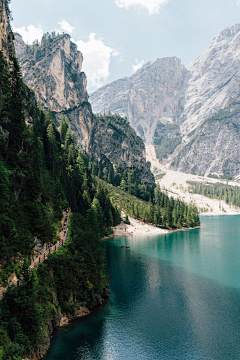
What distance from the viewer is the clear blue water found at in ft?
125

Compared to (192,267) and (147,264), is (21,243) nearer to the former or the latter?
(147,264)

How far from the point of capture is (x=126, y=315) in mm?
48875

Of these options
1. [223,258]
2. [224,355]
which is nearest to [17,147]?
[224,355]

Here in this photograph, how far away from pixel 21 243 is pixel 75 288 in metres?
14.4

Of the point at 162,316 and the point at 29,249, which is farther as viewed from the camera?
the point at 162,316

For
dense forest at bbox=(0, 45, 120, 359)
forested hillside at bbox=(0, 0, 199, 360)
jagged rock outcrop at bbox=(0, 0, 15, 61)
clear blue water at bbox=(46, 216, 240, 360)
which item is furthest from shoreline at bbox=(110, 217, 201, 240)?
jagged rock outcrop at bbox=(0, 0, 15, 61)

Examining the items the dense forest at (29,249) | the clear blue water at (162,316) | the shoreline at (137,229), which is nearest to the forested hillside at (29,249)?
the dense forest at (29,249)

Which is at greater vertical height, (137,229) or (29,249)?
(29,249)

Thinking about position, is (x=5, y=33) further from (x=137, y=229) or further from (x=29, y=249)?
(x=137, y=229)

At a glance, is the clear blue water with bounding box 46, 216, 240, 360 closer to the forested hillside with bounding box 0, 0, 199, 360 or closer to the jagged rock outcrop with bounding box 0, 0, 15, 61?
the forested hillside with bounding box 0, 0, 199, 360

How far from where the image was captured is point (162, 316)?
4875 cm

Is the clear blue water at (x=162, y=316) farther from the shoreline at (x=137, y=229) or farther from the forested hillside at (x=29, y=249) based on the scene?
the shoreline at (x=137, y=229)

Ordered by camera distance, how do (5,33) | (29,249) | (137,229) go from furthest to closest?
(137,229)
(5,33)
(29,249)

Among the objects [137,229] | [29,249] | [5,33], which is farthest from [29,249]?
[137,229]
